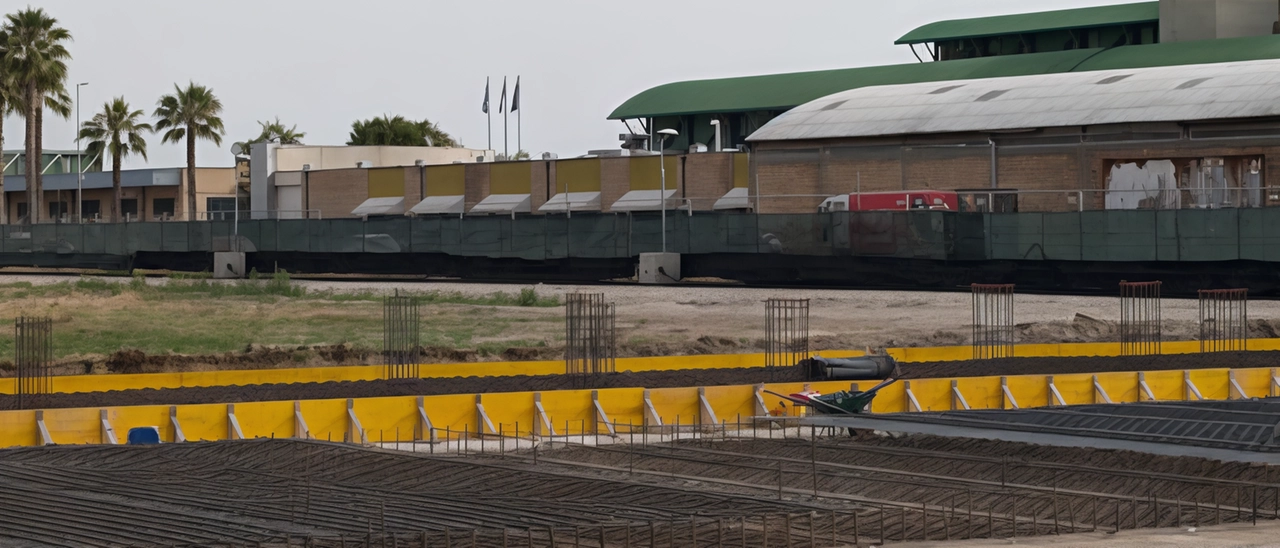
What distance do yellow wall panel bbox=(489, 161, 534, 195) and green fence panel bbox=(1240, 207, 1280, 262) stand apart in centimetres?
3757

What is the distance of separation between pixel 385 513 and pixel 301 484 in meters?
2.06

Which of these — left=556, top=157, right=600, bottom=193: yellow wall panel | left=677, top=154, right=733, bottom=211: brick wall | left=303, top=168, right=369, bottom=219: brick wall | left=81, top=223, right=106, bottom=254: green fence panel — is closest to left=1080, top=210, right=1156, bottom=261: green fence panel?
left=677, top=154, right=733, bottom=211: brick wall

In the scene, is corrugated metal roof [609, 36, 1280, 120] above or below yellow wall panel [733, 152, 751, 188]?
above

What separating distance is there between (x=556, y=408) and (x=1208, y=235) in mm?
25069

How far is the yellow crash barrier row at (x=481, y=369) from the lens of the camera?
23.7 m

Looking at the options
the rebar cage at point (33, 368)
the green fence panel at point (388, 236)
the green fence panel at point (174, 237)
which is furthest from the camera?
the green fence panel at point (174, 237)

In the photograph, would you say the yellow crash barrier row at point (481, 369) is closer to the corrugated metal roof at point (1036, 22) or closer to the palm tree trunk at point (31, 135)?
the palm tree trunk at point (31, 135)

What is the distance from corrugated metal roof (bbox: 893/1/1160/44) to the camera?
287 ft

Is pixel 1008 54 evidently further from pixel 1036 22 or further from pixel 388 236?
pixel 388 236

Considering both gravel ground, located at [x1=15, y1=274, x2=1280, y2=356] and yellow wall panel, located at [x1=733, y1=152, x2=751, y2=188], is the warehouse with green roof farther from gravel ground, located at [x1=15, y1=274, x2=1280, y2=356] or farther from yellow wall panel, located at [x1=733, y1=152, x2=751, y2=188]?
gravel ground, located at [x1=15, y1=274, x2=1280, y2=356]

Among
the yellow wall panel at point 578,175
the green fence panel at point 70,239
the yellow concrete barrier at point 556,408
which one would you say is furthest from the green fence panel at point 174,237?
the yellow concrete barrier at point 556,408

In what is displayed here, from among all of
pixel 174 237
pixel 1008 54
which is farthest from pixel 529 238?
pixel 1008 54

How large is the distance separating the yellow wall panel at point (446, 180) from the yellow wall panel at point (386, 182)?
1.58 metres

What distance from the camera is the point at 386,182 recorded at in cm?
7606
